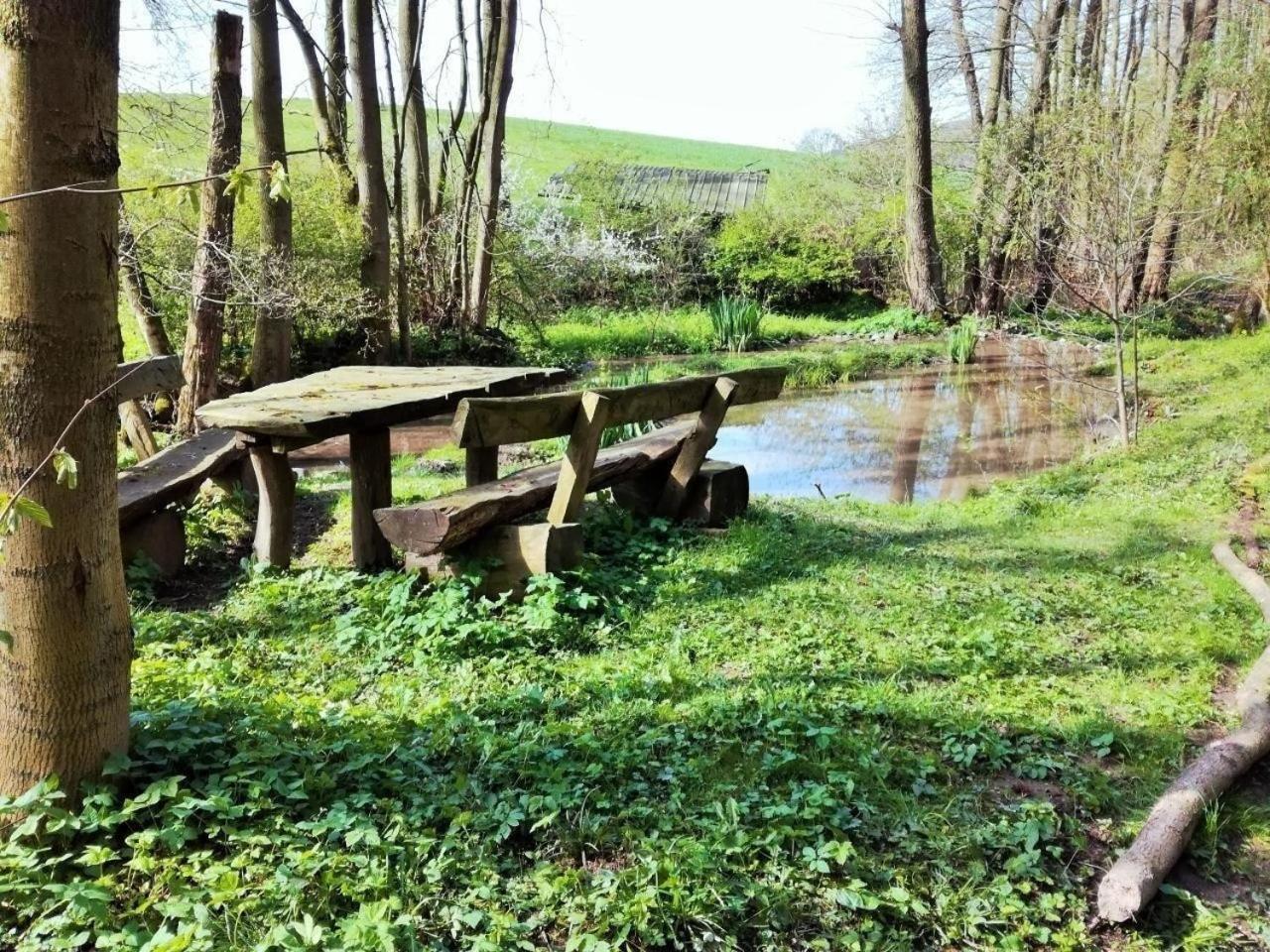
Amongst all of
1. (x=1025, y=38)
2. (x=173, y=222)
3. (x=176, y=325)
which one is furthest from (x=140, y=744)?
(x=1025, y=38)

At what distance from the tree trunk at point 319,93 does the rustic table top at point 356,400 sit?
7.68m

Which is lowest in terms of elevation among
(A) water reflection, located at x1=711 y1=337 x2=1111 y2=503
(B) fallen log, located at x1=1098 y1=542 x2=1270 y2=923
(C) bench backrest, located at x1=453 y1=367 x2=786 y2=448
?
(B) fallen log, located at x1=1098 y1=542 x2=1270 y2=923

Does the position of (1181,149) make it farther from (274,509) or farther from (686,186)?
(686,186)

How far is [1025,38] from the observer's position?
1017 inches

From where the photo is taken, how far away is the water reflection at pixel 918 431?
1052 centimetres

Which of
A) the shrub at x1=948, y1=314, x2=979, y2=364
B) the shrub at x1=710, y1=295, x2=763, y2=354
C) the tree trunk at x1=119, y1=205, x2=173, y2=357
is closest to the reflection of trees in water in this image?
the shrub at x1=948, y1=314, x2=979, y2=364

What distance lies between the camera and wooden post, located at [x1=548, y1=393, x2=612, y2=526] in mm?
5391

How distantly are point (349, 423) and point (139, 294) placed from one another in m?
6.03

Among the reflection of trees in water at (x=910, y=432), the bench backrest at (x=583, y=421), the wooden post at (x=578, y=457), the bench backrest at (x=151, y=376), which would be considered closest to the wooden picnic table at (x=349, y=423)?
the bench backrest at (x=583, y=421)

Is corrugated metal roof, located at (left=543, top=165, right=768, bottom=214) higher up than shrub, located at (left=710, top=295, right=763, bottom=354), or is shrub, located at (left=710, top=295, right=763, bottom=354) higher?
corrugated metal roof, located at (left=543, top=165, right=768, bottom=214)

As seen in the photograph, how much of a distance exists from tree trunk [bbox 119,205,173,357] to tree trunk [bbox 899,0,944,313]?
14682mm

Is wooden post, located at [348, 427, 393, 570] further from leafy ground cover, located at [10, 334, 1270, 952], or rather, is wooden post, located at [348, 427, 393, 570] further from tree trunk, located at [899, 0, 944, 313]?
tree trunk, located at [899, 0, 944, 313]

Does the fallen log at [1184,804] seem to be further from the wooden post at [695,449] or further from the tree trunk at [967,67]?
the tree trunk at [967,67]

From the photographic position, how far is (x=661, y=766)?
3.33 metres
